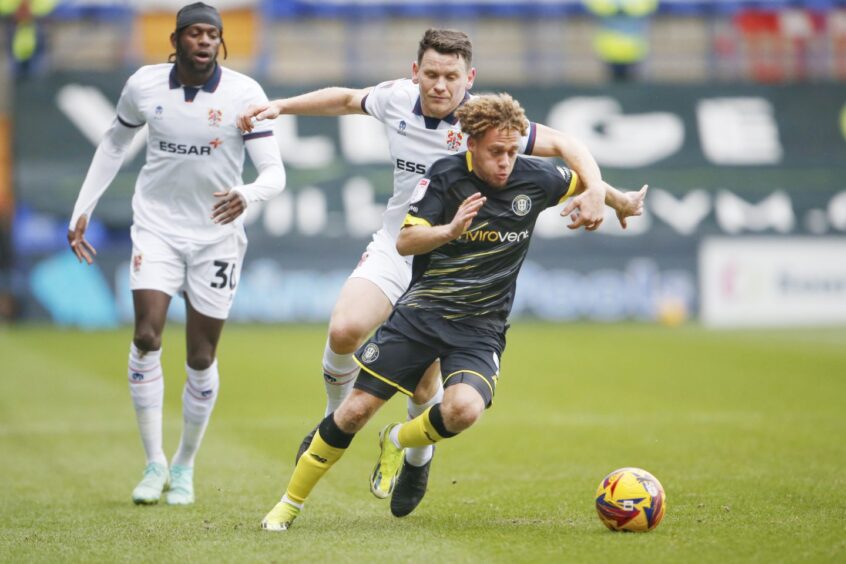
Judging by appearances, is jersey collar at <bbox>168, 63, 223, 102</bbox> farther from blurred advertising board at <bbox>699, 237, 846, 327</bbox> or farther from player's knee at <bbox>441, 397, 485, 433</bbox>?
blurred advertising board at <bbox>699, 237, 846, 327</bbox>

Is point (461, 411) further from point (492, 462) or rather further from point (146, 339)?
point (492, 462)

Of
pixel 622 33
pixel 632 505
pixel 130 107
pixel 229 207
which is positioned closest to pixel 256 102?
pixel 130 107

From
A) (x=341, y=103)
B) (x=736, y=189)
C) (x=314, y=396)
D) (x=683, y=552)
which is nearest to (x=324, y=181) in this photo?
(x=736, y=189)

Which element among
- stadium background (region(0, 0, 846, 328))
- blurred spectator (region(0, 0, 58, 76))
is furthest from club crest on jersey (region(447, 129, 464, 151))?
blurred spectator (region(0, 0, 58, 76))

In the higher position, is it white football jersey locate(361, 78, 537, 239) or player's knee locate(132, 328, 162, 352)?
white football jersey locate(361, 78, 537, 239)

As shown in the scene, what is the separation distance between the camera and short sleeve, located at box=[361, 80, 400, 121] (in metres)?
7.77

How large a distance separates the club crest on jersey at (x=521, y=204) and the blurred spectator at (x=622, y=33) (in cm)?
1860

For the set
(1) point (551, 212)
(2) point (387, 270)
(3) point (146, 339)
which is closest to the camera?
(2) point (387, 270)

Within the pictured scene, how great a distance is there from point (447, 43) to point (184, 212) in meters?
2.12

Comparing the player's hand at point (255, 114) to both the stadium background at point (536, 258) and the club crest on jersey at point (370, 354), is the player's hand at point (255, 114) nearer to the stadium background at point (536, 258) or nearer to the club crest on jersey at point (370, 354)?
the club crest on jersey at point (370, 354)

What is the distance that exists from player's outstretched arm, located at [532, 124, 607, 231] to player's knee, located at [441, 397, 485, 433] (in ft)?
3.28

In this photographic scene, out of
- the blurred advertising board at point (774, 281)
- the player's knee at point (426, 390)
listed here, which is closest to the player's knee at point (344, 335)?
the player's knee at point (426, 390)

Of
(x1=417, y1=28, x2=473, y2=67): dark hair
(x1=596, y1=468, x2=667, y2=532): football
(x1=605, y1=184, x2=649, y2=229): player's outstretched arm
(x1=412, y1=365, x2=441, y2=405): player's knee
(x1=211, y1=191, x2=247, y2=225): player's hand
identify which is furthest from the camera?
(x1=412, y1=365, x2=441, y2=405): player's knee

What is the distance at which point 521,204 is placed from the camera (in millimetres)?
6922
